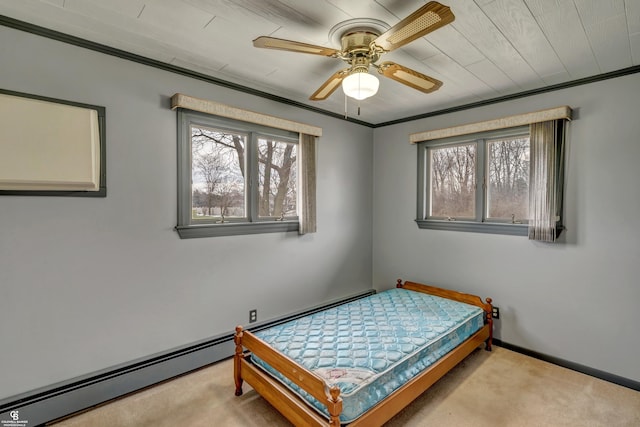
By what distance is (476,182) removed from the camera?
3.31m

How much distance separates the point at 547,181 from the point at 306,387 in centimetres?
260

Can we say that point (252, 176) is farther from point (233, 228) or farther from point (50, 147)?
point (50, 147)

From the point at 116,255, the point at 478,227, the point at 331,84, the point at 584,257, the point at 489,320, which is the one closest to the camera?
the point at 331,84

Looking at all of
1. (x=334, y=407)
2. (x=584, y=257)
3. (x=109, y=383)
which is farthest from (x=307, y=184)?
(x=584, y=257)

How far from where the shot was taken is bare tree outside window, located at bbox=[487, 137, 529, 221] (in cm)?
303

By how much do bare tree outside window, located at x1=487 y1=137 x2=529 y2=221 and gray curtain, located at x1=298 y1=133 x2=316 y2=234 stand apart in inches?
71.5

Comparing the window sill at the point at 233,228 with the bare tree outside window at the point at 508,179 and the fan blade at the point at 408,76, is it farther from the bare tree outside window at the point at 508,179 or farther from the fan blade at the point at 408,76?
the bare tree outside window at the point at 508,179

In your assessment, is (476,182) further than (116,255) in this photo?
Yes

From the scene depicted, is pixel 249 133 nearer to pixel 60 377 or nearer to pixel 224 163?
pixel 224 163

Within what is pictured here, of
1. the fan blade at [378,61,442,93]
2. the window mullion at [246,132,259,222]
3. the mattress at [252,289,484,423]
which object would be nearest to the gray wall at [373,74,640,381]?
the mattress at [252,289,484,423]

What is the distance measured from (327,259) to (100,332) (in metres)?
2.22

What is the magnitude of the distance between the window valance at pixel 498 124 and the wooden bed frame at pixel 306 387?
6.51ft

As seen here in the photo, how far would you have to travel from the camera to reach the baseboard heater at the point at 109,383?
192 cm

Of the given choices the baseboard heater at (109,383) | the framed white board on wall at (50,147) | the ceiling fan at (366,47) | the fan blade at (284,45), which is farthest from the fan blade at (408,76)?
the baseboard heater at (109,383)
